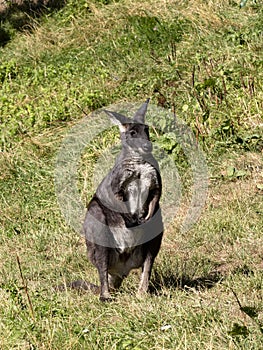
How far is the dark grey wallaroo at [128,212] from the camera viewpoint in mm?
5578

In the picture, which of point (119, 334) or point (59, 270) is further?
point (59, 270)

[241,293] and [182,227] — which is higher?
[241,293]

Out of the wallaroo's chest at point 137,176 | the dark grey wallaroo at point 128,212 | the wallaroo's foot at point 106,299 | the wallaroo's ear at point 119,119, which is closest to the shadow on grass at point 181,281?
the dark grey wallaroo at point 128,212

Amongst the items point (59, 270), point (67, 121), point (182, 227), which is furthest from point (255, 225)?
point (67, 121)

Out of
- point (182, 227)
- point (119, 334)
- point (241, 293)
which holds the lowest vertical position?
point (182, 227)

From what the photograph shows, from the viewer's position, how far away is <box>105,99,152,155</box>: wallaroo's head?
218 inches

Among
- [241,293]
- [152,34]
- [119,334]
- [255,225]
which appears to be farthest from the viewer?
[152,34]

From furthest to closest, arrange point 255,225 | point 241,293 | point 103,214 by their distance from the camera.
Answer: point 255,225, point 103,214, point 241,293

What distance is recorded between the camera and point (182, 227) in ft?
25.5

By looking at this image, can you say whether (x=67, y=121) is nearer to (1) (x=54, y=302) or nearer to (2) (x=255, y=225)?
(2) (x=255, y=225)

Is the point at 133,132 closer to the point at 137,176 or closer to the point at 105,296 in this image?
the point at 137,176

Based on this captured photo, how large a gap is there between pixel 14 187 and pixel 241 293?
16.7 ft

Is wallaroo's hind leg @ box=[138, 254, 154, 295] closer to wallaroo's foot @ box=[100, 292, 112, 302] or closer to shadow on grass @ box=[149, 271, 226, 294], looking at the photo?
shadow on grass @ box=[149, 271, 226, 294]

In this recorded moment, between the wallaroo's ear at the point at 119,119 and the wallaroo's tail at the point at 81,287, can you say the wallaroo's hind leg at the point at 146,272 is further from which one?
the wallaroo's ear at the point at 119,119
